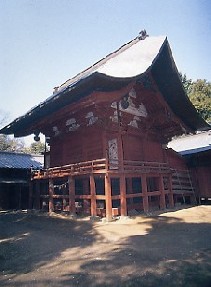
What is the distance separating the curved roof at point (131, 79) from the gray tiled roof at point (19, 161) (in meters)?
6.73

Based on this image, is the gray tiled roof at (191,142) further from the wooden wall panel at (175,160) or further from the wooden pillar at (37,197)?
the wooden pillar at (37,197)

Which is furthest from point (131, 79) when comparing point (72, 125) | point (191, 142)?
point (191, 142)

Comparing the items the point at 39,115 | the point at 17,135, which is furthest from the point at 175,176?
the point at 17,135

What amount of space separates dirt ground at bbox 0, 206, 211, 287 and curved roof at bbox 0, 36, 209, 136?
4962mm

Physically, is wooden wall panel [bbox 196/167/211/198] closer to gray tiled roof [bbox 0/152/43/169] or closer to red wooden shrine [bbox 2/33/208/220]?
red wooden shrine [bbox 2/33/208/220]

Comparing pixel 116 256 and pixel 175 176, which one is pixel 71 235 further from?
pixel 175 176

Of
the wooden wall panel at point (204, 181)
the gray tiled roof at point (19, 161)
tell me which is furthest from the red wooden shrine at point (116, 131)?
the gray tiled roof at point (19, 161)

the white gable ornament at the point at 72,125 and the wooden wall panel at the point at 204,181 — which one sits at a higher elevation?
the white gable ornament at the point at 72,125

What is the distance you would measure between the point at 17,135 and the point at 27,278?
34.7 ft

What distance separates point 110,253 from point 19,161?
17.5m

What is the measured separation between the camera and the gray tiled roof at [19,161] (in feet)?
64.3

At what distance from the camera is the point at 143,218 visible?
9.10m

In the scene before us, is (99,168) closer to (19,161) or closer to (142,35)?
(142,35)

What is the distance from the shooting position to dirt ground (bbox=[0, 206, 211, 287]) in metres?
4.09
